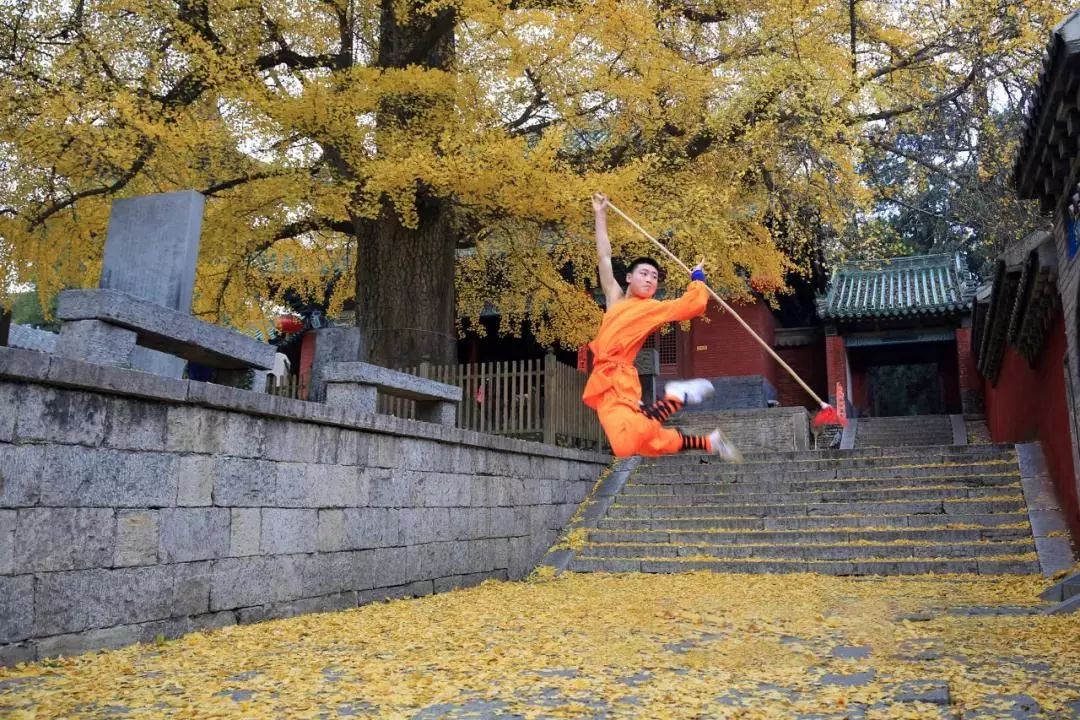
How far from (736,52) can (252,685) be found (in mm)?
8908

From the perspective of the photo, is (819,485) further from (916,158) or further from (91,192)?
(91,192)

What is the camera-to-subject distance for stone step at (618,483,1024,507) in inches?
386

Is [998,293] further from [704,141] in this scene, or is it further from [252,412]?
[252,412]

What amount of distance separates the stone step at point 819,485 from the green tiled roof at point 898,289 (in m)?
9.28

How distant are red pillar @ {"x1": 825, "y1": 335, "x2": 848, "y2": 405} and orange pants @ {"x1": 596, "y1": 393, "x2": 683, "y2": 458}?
14965mm

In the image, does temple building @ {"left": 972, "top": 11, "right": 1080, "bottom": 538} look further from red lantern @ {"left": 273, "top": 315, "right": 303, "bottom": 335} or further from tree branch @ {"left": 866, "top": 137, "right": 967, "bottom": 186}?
red lantern @ {"left": 273, "top": 315, "right": 303, "bottom": 335}

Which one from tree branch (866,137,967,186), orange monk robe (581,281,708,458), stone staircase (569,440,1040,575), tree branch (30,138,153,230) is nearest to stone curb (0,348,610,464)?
orange monk robe (581,281,708,458)

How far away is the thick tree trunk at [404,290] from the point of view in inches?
422

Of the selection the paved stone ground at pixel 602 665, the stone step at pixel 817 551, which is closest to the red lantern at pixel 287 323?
the stone step at pixel 817 551

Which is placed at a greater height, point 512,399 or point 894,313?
point 894,313

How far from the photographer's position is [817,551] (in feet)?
30.2

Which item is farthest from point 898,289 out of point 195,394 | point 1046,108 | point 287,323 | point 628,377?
point 195,394

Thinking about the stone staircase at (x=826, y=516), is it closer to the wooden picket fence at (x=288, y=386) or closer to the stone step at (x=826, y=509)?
the stone step at (x=826, y=509)

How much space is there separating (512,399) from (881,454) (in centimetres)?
492
